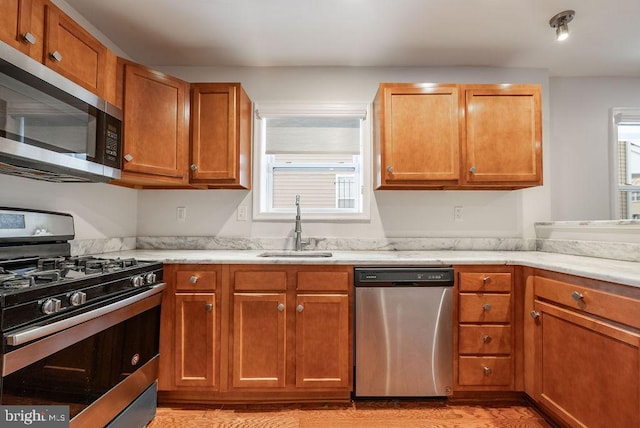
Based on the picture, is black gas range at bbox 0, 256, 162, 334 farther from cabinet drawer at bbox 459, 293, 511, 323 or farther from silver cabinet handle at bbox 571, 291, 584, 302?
silver cabinet handle at bbox 571, 291, 584, 302

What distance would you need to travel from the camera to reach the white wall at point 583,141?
263 cm

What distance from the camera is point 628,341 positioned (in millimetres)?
1210

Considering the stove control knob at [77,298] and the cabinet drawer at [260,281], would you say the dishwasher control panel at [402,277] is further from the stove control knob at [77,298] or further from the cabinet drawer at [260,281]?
the stove control knob at [77,298]

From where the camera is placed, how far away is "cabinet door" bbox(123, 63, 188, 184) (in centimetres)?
189

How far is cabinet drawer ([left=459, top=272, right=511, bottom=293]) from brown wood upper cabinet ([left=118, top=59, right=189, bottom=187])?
6.41 ft

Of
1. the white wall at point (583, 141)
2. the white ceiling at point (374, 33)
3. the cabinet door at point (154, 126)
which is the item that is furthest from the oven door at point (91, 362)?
the white wall at point (583, 141)

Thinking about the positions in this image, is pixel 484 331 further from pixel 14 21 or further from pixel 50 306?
pixel 14 21

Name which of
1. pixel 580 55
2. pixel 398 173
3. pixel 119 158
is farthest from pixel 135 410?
pixel 580 55

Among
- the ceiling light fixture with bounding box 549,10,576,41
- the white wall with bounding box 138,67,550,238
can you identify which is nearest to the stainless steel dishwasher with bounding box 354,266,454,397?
the white wall with bounding box 138,67,550,238

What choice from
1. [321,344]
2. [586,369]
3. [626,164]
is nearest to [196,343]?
[321,344]

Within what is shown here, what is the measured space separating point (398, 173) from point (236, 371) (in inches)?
64.7

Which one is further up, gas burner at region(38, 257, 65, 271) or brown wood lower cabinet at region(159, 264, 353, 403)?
gas burner at region(38, 257, 65, 271)

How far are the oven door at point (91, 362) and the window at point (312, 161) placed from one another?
3.90 feet

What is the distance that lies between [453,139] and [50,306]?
7.68ft
